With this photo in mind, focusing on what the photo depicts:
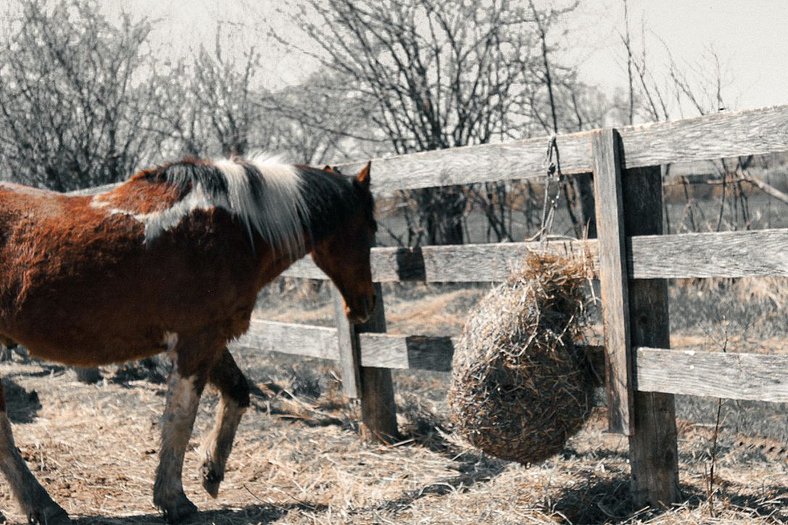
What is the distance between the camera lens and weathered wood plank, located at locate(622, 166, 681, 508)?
3898 millimetres

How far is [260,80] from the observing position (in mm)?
13430

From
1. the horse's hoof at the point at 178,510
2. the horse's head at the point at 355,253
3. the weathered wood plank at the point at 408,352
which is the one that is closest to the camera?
the horse's hoof at the point at 178,510

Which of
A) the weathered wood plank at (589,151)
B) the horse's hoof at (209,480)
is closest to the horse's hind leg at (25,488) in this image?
the horse's hoof at (209,480)

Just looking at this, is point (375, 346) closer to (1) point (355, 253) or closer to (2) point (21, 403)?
(1) point (355, 253)

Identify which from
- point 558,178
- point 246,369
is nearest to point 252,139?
point 246,369

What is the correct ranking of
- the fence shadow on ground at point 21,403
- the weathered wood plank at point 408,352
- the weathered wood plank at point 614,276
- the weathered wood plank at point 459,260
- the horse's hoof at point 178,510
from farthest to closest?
the fence shadow on ground at point 21,403 → the weathered wood plank at point 408,352 → the horse's hoof at point 178,510 → the weathered wood plank at point 459,260 → the weathered wood plank at point 614,276

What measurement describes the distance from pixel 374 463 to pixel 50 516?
190 centimetres

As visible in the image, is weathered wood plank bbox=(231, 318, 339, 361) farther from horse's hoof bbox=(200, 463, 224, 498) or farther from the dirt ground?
horse's hoof bbox=(200, 463, 224, 498)

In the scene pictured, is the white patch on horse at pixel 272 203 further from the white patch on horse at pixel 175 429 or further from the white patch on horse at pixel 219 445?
the white patch on horse at pixel 219 445

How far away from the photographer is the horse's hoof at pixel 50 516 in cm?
420

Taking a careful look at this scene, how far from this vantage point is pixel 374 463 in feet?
16.9

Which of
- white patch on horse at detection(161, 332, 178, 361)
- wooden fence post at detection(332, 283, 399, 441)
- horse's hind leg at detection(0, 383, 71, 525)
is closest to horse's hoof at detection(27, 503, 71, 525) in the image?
horse's hind leg at detection(0, 383, 71, 525)

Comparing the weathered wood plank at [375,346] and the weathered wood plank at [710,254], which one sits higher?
the weathered wood plank at [710,254]

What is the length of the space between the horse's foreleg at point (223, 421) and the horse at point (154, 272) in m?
0.29
